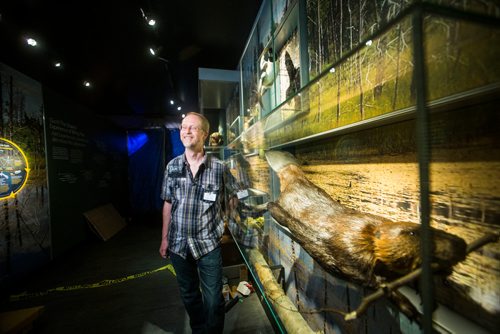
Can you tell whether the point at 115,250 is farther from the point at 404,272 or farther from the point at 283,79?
the point at 404,272

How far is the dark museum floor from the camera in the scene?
2.29 meters

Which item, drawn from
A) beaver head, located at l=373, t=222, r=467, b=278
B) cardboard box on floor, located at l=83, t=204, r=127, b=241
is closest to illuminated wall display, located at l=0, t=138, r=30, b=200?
cardboard box on floor, located at l=83, t=204, r=127, b=241

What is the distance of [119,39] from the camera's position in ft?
12.1

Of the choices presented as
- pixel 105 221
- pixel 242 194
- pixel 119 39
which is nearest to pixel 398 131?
pixel 242 194

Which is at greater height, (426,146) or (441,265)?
(426,146)

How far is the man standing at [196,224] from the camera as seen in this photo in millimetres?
1646

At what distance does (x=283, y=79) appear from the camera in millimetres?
1960

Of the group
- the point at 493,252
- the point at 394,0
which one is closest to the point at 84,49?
the point at 394,0

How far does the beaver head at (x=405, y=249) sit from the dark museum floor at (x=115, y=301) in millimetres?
2069

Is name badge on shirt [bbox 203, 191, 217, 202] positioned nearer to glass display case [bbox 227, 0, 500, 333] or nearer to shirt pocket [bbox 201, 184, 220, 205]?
shirt pocket [bbox 201, 184, 220, 205]

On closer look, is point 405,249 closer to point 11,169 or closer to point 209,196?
point 209,196

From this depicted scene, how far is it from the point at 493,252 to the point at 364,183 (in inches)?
21.0

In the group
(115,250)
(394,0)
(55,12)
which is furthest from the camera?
(115,250)

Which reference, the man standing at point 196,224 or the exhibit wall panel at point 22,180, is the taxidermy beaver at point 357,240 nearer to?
the man standing at point 196,224
